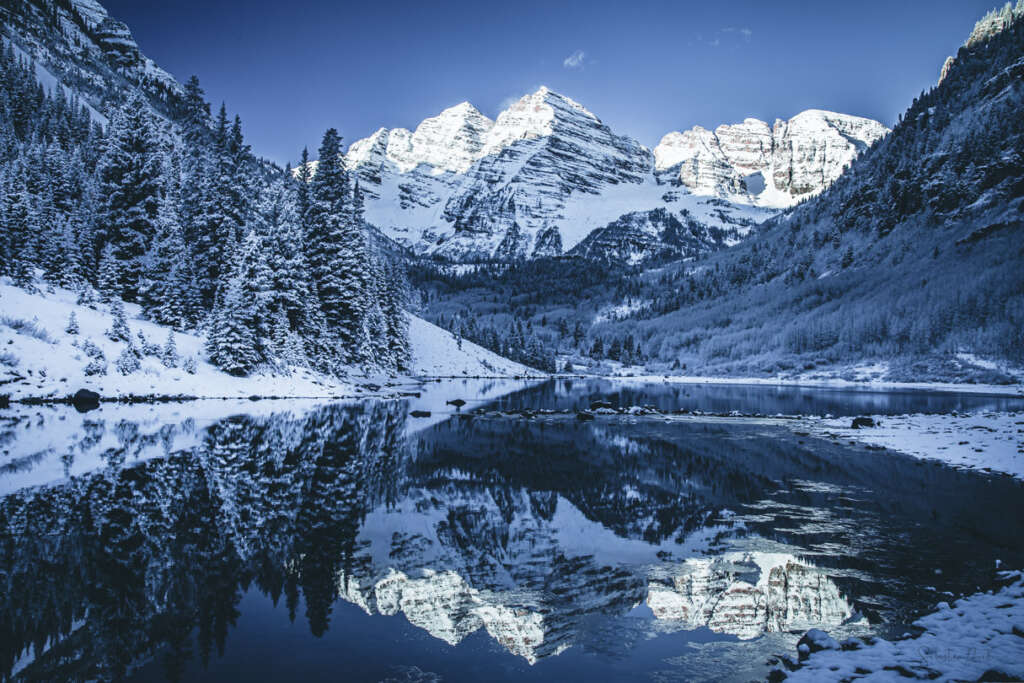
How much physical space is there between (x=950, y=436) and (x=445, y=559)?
33.2m

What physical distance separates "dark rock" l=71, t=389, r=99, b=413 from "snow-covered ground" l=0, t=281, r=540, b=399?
0.71 meters

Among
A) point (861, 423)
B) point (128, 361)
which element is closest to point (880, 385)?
point (861, 423)

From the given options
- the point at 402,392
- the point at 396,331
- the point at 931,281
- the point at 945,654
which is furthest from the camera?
the point at 931,281

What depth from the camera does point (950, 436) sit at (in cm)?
3156

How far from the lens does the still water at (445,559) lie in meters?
7.46

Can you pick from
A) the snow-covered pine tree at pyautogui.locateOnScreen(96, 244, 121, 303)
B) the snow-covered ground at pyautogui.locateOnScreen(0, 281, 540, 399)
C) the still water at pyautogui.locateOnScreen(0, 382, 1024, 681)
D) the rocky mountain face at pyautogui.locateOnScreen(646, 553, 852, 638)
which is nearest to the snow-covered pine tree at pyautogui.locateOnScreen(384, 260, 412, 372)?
the snow-covered ground at pyautogui.locateOnScreen(0, 281, 540, 399)

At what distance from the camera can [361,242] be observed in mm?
66375

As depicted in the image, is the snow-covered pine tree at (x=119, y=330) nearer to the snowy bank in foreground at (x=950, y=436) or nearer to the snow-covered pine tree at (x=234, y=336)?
the snow-covered pine tree at (x=234, y=336)

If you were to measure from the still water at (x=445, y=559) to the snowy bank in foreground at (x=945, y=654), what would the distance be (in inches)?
25.4

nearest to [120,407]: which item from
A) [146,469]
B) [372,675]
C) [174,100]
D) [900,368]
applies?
[146,469]

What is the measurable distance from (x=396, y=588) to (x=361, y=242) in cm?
6098

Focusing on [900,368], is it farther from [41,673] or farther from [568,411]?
[41,673]

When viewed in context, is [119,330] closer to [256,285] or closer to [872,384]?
[256,285]

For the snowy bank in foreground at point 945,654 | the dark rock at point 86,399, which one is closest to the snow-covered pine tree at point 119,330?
the dark rock at point 86,399
